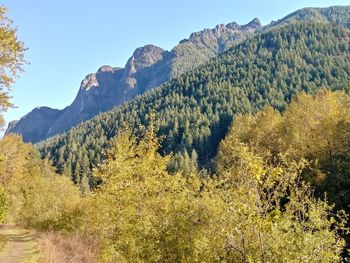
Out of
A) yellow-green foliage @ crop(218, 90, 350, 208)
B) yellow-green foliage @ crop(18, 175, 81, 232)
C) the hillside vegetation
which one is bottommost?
yellow-green foliage @ crop(218, 90, 350, 208)

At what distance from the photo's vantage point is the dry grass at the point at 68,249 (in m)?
28.9

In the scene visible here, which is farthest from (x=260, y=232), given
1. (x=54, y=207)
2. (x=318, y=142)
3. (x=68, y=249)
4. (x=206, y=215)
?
(x=318, y=142)

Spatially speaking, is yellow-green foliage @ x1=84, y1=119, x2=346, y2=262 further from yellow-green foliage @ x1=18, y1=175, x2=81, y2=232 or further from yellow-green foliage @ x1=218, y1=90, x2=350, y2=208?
yellow-green foliage @ x1=218, y1=90, x2=350, y2=208

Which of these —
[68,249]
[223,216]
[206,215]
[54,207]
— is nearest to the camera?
[223,216]

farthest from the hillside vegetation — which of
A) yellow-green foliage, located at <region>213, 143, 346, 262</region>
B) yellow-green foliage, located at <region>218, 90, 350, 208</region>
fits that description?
yellow-green foliage, located at <region>218, 90, 350, 208</region>

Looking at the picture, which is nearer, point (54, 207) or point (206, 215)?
point (206, 215)

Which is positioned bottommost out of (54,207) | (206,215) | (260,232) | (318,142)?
(318,142)

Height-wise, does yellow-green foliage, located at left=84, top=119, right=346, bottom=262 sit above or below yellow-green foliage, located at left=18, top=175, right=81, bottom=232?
above

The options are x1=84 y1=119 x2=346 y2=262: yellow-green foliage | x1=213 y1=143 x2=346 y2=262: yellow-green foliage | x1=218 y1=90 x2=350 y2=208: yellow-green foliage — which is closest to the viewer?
x1=213 y1=143 x2=346 y2=262: yellow-green foliage

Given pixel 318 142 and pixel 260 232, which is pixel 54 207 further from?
pixel 260 232

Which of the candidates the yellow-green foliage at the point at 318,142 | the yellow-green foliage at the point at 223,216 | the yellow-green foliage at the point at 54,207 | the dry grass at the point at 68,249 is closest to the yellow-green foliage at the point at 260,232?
the yellow-green foliage at the point at 223,216

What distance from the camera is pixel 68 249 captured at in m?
33.5

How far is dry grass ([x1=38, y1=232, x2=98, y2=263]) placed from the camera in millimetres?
28858

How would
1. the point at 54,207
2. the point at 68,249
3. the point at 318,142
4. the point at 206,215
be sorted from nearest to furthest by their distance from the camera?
the point at 206,215 → the point at 68,249 → the point at 54,207 → the point at 318,142
